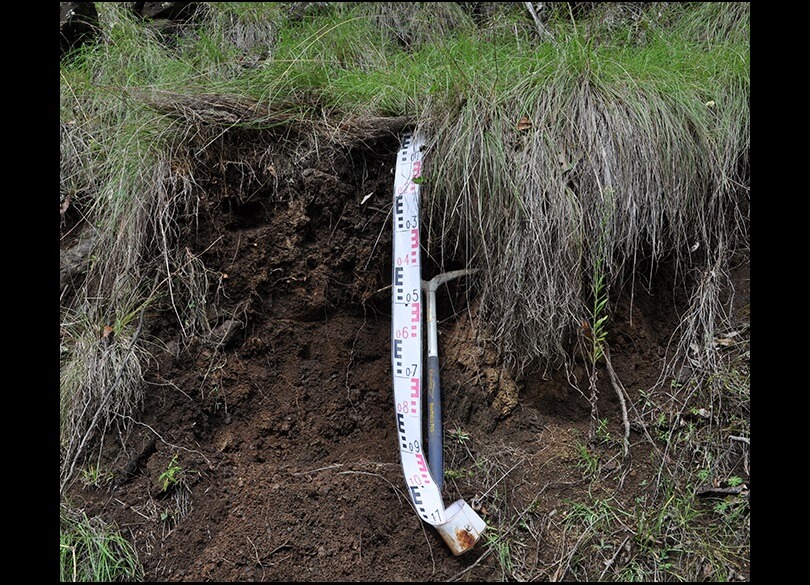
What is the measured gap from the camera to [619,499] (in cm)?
182

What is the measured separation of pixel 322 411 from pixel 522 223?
936 mm

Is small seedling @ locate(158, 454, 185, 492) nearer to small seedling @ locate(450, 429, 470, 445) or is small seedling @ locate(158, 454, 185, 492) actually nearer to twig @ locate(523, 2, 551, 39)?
small seedling @ locate(450, 429, 470, 445)

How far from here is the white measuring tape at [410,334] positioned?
1888mm

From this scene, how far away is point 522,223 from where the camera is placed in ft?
6.65

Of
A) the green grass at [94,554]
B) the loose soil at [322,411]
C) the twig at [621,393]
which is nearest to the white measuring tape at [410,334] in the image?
the loose soil at [322,411]

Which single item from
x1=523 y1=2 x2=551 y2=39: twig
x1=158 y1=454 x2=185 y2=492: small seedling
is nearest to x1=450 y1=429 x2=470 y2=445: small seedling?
x1=158 y1=454 x2=185 y2=492: small seedling

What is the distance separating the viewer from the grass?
71.2 inches

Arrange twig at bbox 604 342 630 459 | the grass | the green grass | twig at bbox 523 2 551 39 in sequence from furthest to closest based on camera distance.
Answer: twig at bbox 523 2 551 39 → twig at bbox 604 342 630 459 → the grass → the green grass

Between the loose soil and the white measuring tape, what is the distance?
6cm

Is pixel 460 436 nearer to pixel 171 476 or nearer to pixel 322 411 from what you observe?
pixel 322 411

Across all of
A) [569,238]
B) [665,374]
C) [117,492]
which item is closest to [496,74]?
[569,238]

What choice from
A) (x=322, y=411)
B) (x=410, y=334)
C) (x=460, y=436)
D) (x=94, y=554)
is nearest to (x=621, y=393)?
(x=460, y=436)

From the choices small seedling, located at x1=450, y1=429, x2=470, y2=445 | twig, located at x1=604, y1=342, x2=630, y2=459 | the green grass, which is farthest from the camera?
small seedling, located at x1=450, y1=429, x2=470, y2=445

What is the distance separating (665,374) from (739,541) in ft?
1.84
